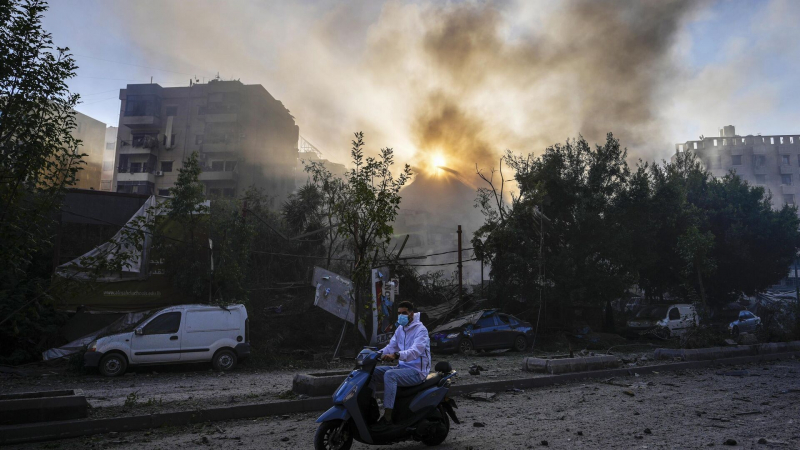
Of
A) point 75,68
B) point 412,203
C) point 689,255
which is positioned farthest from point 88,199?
point 412,203

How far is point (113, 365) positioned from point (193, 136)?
49.0m

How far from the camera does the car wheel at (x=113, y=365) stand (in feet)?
45.1

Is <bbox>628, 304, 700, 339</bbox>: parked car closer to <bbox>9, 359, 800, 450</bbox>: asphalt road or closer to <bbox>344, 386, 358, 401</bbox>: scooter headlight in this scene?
<bbox>9, 359, 800, 450</bbox>: asphalt road

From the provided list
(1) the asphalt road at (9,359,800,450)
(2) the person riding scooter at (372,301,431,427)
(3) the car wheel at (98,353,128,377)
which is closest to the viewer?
(2) the person riding scooter at (372,301,431,427)

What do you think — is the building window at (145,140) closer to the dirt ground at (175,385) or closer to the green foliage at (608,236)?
the green foliage at (608,236)

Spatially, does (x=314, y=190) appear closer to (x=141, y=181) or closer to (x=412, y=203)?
(x=141, y=181)

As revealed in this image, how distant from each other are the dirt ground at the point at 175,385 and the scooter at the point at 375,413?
378 centimetres

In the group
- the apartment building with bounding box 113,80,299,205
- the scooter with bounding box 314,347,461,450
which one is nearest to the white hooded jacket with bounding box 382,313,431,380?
the scooter with bounding box 314,347,461,450

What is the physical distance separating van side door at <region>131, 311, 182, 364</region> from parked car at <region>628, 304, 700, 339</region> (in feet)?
68.1

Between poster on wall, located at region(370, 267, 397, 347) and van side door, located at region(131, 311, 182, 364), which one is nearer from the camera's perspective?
van side door, located at region(131, 311, 182, 364)

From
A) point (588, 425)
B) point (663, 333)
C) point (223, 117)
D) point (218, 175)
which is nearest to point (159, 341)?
point (588, 425)

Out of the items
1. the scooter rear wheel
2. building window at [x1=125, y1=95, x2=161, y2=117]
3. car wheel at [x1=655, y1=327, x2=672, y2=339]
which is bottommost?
the scooter rear wheel

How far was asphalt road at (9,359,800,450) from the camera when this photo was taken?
6.13 m

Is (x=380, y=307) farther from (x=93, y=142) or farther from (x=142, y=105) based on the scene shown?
(x=93, y=142)
